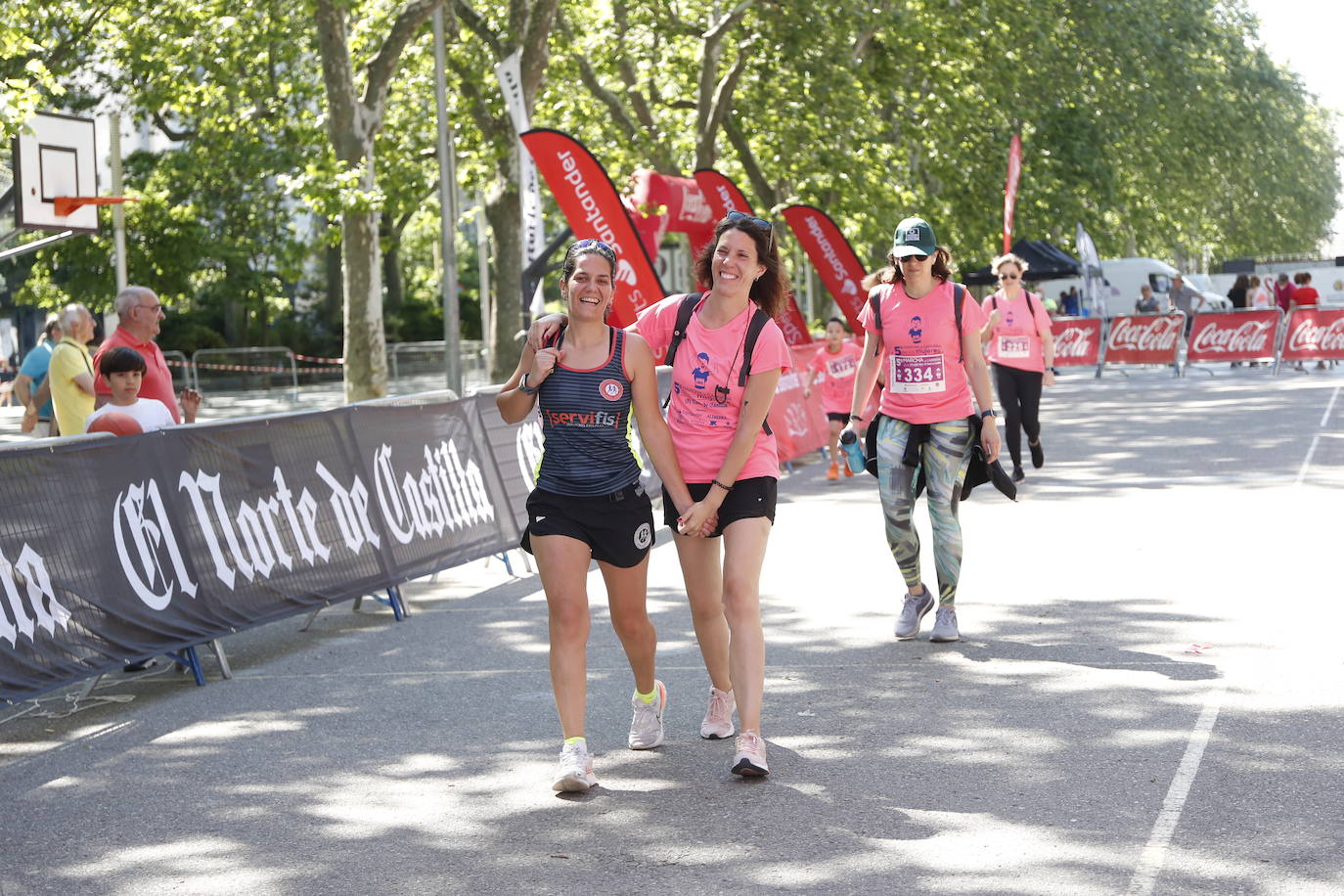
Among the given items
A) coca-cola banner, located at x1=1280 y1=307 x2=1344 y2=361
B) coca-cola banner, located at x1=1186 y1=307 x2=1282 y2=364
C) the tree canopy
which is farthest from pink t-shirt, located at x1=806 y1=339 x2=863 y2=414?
coca-cola banner, located at x1=1186 y1=307 x2=1282 y2=364

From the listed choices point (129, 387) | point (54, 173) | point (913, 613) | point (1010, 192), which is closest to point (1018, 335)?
point (913, 613)

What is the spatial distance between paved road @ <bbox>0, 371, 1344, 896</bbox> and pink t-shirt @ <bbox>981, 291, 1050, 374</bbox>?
343 cm

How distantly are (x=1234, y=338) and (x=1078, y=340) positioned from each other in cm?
307

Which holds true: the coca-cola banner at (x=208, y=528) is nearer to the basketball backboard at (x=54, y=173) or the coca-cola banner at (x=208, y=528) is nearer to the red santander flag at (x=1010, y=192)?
the basketball backboard at (x=54, y=173)

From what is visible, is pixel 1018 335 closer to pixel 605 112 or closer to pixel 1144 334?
pixel 1144 334

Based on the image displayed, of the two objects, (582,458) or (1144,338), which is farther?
(1144,338)

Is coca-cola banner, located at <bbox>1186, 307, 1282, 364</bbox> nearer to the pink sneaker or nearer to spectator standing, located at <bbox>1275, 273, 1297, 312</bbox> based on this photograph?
spectator standing, located at <bbox>1275, 273, 1297, 312</bbox>

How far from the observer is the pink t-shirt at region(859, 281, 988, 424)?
26.0 feet

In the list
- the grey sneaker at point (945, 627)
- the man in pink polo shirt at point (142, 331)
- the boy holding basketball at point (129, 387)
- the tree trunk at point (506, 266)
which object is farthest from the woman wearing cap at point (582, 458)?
the tree trunk at point (506, 266)

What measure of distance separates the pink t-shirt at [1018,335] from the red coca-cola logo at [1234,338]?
1848 centimetres

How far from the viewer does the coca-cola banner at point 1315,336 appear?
3022 centimetres

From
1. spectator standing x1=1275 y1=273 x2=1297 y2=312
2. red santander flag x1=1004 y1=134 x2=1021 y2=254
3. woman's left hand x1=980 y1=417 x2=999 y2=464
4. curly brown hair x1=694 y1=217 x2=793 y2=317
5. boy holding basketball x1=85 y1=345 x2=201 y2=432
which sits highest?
red santander flag x1=1004 y1=134 x2=1021 y2=254

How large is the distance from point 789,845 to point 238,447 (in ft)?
14.2

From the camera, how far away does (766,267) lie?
611 cm
